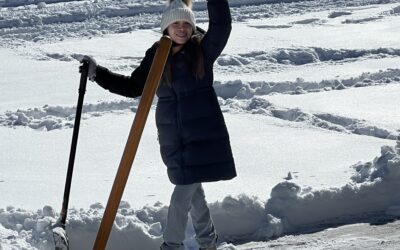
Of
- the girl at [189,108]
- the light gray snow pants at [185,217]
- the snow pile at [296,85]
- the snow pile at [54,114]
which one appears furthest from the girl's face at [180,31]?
the snow pile at [296,85]

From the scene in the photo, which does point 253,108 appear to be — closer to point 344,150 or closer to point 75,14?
point 344,150

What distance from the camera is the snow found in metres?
4.69

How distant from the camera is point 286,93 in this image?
8891 millimetres

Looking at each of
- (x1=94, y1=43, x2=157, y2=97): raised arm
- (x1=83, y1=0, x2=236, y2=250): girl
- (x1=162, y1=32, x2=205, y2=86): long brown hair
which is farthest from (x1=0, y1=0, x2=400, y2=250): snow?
(x1=162, y1=32, x2=205, y2=86): long brown hair

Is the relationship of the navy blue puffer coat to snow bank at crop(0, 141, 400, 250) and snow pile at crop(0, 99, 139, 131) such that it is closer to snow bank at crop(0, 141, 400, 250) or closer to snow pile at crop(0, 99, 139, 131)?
snow bank at crop(0, 141, 400, 250)

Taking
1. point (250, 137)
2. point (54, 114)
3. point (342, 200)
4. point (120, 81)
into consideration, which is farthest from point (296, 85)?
point (120, 81)

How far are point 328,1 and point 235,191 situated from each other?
39.7ft

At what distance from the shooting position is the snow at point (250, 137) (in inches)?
185

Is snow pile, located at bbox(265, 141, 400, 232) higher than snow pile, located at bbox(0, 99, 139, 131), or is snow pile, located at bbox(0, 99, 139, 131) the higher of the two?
snow pile, located at bbox(265, 141, 400, 232)

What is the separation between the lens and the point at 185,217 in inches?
148

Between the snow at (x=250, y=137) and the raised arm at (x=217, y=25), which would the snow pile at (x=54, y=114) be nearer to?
the snow at (x=250, y=137)

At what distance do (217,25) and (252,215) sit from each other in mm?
1495

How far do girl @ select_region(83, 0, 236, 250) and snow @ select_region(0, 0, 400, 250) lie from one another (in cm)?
81

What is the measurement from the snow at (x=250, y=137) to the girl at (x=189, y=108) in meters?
0.81
